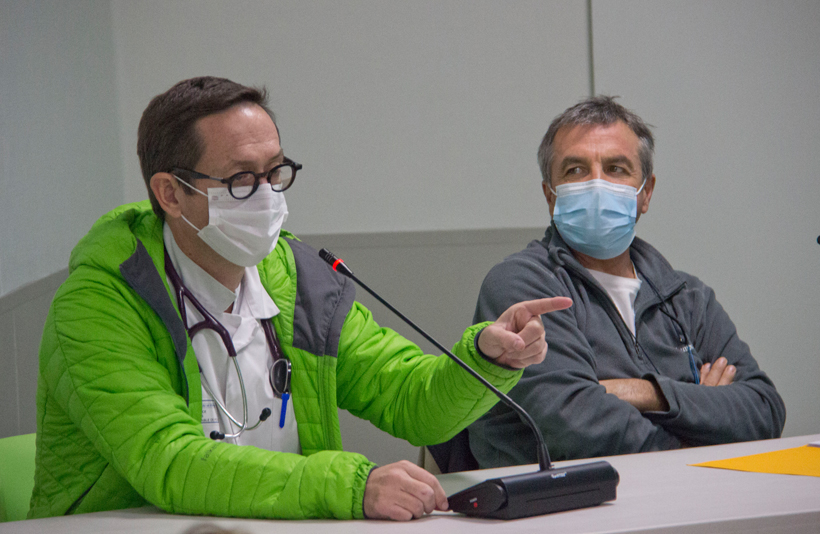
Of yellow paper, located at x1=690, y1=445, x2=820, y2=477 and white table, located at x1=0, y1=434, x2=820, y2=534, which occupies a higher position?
white table, located at x1=0, y1=434, x2=820, y2=534

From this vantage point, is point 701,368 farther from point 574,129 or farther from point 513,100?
point 513,100

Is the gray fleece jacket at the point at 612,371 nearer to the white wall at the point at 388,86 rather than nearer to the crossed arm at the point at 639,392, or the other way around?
the crossed arm at the point at 639,392

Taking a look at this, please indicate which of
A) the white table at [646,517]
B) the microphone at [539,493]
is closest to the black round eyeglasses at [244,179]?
the white table at [646,517]

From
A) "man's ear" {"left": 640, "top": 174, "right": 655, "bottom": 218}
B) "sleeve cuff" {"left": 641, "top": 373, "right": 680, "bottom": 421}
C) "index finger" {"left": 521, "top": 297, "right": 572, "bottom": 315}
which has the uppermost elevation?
"man's ear" {"left": 640, "top": 174, "right": 655, "bottom": 218}

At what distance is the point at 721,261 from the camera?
3338 millimetres

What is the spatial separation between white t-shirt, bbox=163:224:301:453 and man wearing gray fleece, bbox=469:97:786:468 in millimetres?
553

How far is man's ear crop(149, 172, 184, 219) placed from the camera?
146 cm

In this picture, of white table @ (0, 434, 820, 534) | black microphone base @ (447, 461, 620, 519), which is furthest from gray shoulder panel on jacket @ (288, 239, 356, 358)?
black microphone base @ (447, 461, 620, 519)

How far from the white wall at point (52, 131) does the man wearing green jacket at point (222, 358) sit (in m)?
0.70

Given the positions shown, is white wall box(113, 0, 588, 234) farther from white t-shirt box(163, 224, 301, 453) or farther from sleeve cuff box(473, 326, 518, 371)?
sleeve cuff box(473, 326, 518, 371)

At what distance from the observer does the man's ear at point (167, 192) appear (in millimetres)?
1455

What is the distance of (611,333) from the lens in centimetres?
185

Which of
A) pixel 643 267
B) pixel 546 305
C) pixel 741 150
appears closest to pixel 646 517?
pixel 546 305

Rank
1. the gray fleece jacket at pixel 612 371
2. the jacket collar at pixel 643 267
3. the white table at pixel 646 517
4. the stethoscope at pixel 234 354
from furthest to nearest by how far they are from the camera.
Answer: the jacket collar at pixel 643 267 < the gray fleece jacket at pixel 612 371 < the stethoscope at pixel 234 354 < the white table at pixel 646 517
